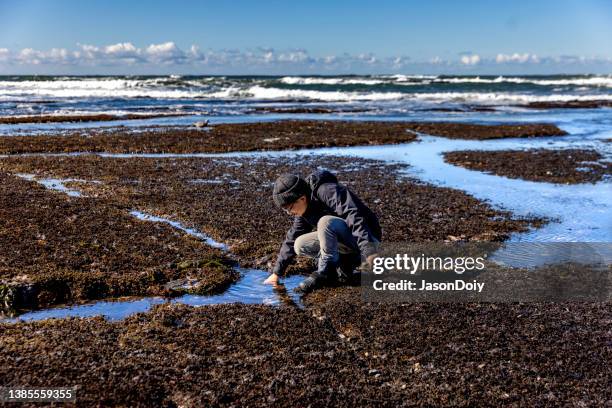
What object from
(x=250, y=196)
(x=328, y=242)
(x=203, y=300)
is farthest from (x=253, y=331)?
(x=250, y=196)

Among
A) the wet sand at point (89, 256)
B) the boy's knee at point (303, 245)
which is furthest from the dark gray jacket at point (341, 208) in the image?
the wet sand at point (89, 256)

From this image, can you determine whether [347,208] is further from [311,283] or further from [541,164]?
[541,164]

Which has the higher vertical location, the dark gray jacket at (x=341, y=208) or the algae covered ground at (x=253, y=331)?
the dark gray jacket at (x=341, y=208)

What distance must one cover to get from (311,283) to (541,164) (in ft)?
52.0

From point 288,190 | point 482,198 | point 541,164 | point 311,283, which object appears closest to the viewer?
point 288,190

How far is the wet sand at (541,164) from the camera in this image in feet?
62.6

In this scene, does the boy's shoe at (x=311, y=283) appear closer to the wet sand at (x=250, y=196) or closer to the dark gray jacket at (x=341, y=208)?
the dark gray jacket at (x=341, y=208)

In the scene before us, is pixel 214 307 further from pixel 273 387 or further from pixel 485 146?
pixel 485 146

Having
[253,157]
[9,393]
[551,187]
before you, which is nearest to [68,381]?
[9,393]

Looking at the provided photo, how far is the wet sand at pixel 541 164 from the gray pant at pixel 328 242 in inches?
484

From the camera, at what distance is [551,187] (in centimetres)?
1722

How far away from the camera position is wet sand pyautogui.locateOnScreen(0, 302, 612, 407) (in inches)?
217

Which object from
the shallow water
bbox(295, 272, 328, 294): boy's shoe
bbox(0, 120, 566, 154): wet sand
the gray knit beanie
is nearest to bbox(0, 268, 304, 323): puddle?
the shallow water

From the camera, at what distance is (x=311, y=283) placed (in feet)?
26.9
